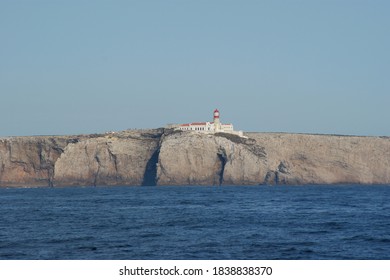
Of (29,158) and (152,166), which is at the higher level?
(29,158)

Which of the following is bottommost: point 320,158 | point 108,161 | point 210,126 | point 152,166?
point 152,166

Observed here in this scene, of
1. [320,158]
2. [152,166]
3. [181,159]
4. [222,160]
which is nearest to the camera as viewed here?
[181,159]

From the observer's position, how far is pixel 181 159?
12925 cm

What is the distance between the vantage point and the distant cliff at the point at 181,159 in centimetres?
13000

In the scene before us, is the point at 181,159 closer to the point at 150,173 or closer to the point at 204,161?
the point at 204,161

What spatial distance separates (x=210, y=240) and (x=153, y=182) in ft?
335

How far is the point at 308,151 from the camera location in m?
146

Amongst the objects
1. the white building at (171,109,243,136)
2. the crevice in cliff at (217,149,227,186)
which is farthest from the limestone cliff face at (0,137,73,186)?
the crevice in cliff at (217,149,227,186)

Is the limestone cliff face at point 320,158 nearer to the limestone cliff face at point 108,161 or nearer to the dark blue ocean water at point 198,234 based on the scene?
the limestone cliff face at point 108,161

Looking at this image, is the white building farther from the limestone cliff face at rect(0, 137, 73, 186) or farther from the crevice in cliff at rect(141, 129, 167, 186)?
the limestone cliff face at rect(0, 137, 73, 186)

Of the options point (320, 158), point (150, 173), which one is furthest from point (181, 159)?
point (320, 158)

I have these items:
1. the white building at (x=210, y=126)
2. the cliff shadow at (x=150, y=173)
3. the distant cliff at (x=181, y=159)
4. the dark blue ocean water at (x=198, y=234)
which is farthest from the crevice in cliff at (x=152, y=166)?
the dark blue ocean water at (x=198, y=234)

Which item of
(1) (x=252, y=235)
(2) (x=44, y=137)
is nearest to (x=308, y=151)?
(2) (x=44, y=137)

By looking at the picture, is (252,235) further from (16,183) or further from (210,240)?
(16,183)
